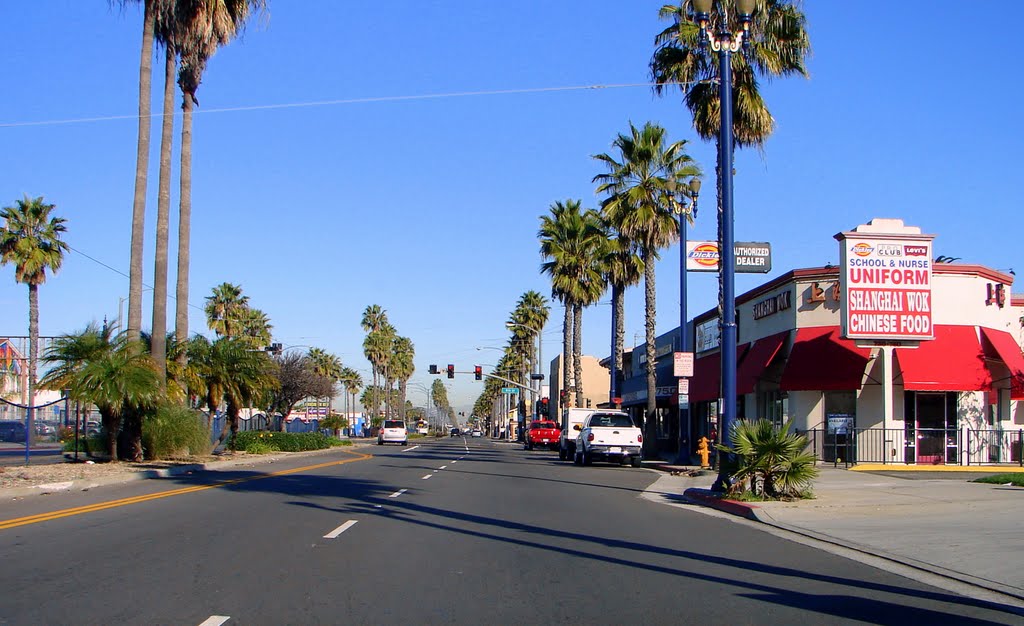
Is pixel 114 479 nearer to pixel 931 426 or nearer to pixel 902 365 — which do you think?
pixel 902 365

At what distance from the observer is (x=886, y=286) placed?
28109mm

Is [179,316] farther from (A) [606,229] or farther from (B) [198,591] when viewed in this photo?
(B) [198,591]

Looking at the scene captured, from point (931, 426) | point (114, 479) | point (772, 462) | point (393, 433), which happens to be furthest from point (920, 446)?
point (393, 433)

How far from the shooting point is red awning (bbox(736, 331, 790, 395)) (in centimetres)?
3148

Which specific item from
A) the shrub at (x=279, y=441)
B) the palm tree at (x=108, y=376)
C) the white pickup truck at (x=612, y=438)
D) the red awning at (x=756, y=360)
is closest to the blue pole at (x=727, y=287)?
the red awning at (x=756, y=360)

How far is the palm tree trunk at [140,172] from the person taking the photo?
92.5ft

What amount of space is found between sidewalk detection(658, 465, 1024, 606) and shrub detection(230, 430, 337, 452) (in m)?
22.8

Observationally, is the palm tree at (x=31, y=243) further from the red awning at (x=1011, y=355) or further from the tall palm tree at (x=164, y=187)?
the red awning at (x=1011, y=355)

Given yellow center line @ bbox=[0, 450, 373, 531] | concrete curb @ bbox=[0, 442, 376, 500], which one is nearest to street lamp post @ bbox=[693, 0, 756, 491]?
yellow center line @ bbox=[0, 450, 373, 531]

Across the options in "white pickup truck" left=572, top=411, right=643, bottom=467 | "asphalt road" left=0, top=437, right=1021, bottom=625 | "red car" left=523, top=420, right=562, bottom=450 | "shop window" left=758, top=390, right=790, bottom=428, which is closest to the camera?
"asphalt road" left=0, top=437, right=1021, bottom=625

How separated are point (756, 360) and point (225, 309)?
129 feet

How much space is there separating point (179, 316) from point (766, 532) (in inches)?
938

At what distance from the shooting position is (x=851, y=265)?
92.5ft

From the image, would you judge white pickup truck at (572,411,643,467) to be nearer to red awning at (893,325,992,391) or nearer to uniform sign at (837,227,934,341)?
uniform sign at (837,227,934,341)
